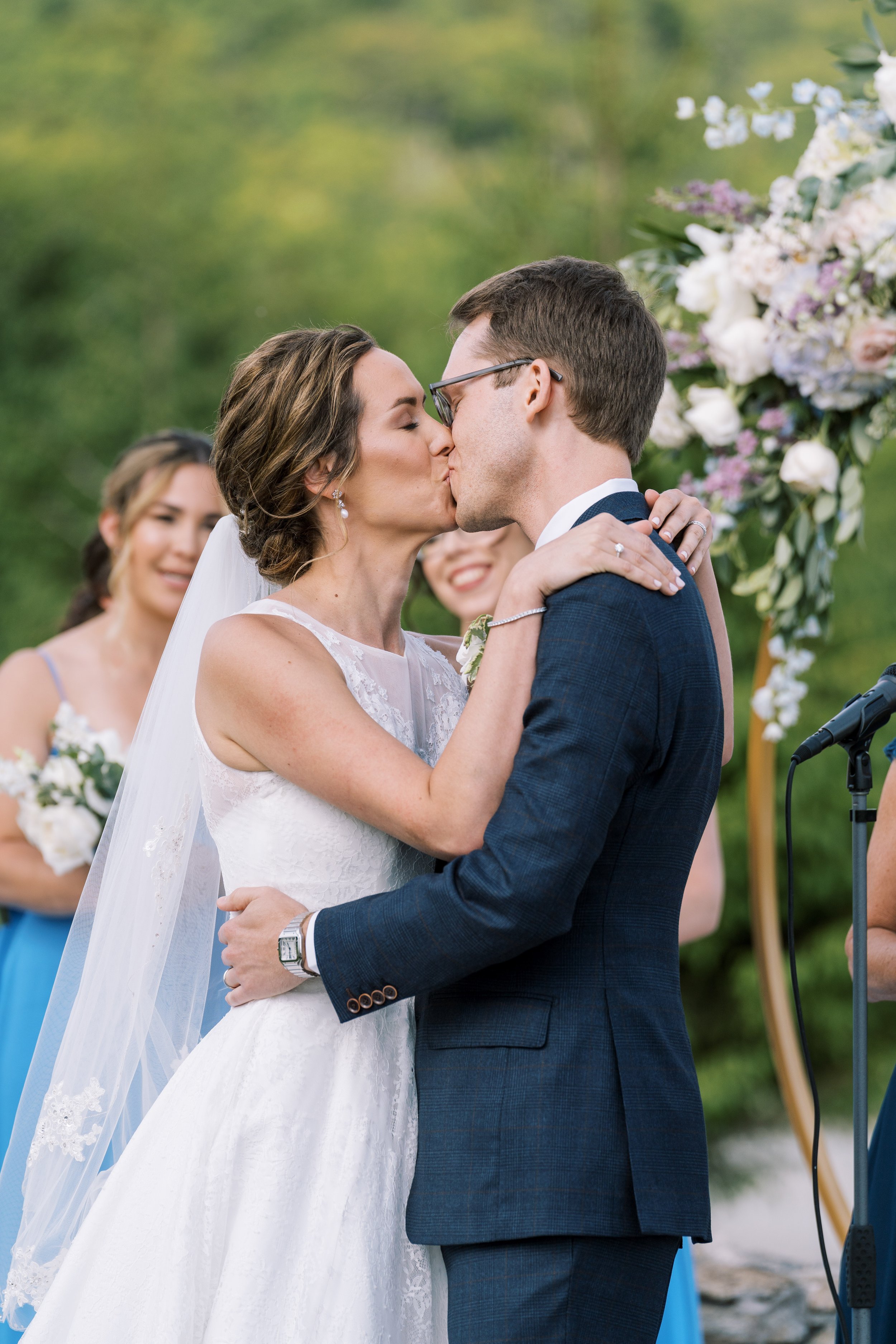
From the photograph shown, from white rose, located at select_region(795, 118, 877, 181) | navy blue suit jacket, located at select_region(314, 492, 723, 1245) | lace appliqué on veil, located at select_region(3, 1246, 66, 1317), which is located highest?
white rose, located at select_region(795, 118, 877, 181)

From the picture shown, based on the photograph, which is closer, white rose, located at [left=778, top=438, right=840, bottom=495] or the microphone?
the microphone

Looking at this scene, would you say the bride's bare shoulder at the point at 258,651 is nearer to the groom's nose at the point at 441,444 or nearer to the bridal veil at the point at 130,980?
A: the bridal veil at the point at 130,980

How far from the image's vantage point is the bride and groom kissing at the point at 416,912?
1.75 m

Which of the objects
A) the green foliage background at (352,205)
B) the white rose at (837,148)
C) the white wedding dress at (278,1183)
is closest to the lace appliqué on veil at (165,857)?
Answer: the white wedding dress at (278,1183)

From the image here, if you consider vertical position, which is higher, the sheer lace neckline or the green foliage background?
the green foliage background

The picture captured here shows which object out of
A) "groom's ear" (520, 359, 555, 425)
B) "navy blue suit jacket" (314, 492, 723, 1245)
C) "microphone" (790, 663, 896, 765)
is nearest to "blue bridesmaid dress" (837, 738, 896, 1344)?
"microphone" (790, 663, 896, 765)

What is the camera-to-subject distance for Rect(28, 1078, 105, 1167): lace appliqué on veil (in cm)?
230

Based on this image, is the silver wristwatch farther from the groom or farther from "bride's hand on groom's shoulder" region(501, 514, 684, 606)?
"bride's hand on groom's shoulder" region(501, 514, 684, 606)

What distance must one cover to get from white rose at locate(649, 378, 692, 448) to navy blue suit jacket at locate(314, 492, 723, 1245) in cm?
144

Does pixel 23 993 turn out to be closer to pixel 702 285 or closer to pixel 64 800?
pixel 64 800

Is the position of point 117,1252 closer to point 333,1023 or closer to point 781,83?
point 333,1023

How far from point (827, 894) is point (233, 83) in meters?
6.43

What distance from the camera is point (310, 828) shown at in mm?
2104

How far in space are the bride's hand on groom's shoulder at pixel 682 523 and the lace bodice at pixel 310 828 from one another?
0.51 meters
